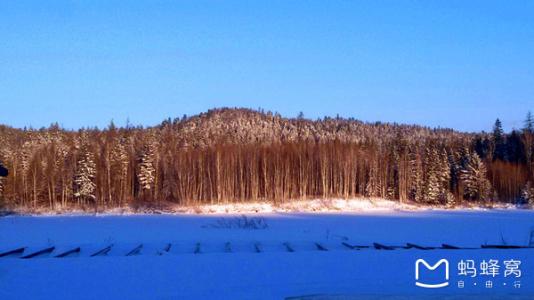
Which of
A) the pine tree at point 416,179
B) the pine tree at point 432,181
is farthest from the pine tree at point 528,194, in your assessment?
the pine tree at point 416,179

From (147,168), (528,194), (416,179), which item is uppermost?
(147,168)

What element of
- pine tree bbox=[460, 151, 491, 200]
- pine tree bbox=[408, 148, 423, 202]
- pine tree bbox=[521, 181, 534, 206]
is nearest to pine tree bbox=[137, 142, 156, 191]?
pine tree bbox=[408, 148, 423, 202]

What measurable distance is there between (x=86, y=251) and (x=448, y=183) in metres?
36.0

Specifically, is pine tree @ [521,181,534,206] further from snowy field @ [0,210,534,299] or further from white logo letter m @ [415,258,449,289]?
white logo letter m @ [415,258,449,289]

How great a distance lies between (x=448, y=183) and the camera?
45188 mm

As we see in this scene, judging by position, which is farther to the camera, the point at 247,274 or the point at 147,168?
the point at 147,168

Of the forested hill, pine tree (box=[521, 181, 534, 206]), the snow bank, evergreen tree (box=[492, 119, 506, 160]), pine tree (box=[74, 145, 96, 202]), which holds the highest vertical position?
the forested hill

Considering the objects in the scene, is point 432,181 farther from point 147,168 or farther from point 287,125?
point 287,125

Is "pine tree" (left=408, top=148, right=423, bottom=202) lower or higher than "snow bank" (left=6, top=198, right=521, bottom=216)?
higher

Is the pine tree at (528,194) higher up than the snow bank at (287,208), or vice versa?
the pine tree at (528,194)

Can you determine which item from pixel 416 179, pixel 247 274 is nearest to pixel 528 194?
pixel 416 179

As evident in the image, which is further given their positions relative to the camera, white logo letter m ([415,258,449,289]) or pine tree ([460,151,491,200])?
pine tree ([460,151,491,200])

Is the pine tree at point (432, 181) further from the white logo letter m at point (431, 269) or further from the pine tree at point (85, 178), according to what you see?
the white logo letter m at point (431, 269)

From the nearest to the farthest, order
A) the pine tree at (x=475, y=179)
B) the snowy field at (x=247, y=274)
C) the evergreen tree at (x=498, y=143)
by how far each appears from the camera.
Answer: the snowy field at (x=247, y=274) < the pine tree at (x=475, y=179) < the evergreen tree at (x=498, y=143)
